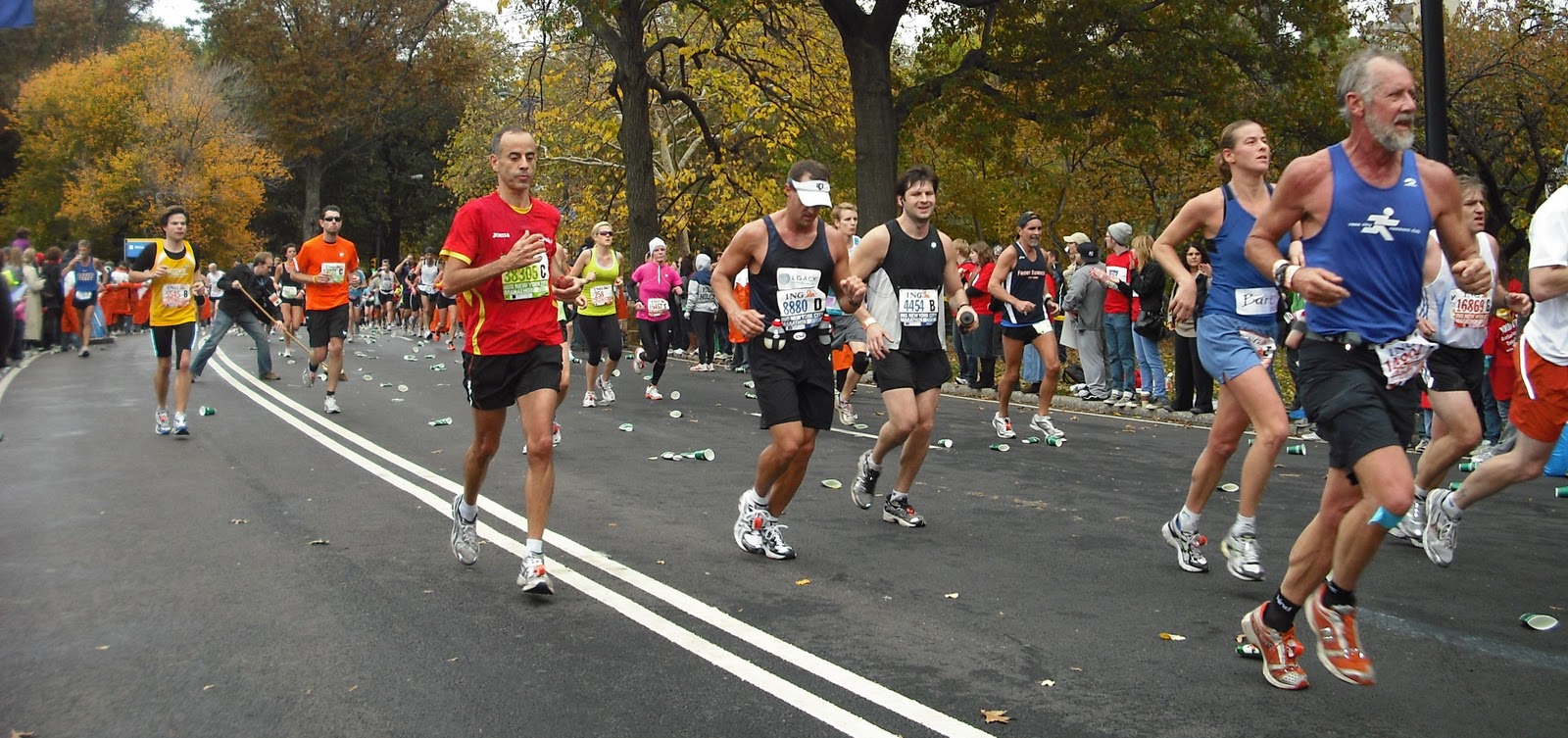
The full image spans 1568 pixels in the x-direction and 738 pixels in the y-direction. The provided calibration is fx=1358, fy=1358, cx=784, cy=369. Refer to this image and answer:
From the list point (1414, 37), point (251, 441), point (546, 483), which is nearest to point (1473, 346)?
point (546, 483)

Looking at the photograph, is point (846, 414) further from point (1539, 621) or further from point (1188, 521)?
point (1539, 621)

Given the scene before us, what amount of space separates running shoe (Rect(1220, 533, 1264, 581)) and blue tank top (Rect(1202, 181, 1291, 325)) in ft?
3.45

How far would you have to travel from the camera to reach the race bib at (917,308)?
789 centimetres

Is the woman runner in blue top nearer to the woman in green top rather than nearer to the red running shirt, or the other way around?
the red running shirt

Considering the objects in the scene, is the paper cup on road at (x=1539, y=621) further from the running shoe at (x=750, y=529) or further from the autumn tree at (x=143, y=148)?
the autumn tree at (x=143, y=148)

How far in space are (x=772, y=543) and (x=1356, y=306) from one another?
10.9ft

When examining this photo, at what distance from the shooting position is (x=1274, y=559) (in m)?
7.07

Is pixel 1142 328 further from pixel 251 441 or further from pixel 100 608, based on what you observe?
pixel 100 608

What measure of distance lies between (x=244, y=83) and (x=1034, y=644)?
219ft

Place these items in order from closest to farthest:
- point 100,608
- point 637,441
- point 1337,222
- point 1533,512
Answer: point 1337,222 → point 100,608 → point 1533,512 → point 637,441

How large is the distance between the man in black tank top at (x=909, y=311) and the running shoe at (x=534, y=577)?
239 cm

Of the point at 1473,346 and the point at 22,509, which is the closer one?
the point at 1473,346

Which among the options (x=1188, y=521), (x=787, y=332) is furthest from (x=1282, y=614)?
(x=787, y=332)

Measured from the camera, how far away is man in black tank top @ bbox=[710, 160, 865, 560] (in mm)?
6984
